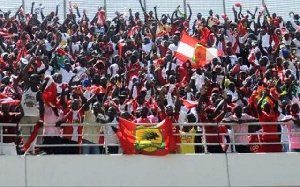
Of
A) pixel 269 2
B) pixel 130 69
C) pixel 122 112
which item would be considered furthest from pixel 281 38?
pixel 122 112

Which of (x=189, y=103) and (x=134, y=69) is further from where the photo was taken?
(x=134, y=69)

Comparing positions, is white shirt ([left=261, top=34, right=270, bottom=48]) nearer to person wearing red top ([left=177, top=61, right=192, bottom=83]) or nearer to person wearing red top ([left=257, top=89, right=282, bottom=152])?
→ person wearing red top ([left=177, top=61, right=192, bottom=83])

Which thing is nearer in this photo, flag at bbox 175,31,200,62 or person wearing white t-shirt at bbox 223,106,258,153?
person wearing white t-shirt at bbox 223,106,258,153

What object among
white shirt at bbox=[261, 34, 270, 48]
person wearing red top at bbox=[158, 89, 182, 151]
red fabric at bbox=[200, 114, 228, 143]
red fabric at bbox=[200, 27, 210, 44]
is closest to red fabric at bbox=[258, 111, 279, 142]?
red fabric at bbox=[200, 114, 228, 143]

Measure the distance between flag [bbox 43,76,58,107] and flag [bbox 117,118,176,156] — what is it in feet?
4.21

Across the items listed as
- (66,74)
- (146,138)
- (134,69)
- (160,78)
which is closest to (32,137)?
(146,138)

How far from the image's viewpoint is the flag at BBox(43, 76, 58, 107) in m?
14.6

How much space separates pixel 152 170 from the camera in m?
15.2

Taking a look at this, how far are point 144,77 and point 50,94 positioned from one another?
15.4ft

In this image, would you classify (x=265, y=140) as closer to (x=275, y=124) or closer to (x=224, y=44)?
(x=275, y=124)

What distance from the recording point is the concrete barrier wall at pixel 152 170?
47.6ft

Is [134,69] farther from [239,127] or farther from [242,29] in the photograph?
[242,29]

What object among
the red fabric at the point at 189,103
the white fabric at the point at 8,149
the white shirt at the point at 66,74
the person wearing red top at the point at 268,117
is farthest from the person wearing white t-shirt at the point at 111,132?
the white shirt at the point at 66,74

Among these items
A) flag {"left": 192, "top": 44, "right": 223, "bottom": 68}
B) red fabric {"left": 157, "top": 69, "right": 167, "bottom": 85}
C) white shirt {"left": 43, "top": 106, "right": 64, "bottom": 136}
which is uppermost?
flag {"left": 192, "top": 44, "right": 223, "bottom": 68}
